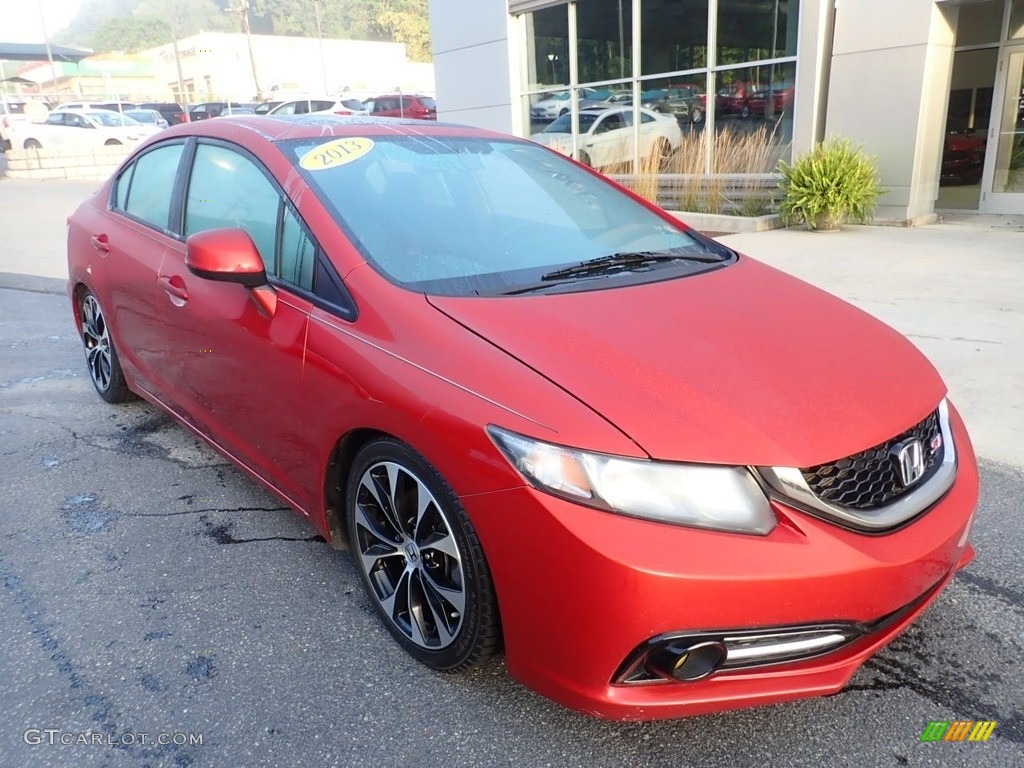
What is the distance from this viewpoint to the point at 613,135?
13812 mm

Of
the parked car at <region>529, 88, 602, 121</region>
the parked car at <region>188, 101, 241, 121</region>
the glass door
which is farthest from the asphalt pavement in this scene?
the parked car at <region>188, 101, 241, 121</region>

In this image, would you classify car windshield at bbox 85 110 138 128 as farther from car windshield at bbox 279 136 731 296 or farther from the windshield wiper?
the windshield wiper

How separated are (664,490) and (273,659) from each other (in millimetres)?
1386

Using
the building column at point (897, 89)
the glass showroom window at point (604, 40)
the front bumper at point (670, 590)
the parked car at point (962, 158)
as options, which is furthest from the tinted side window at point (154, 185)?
the parked car at point (962, 158)

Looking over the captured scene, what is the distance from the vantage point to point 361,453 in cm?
239

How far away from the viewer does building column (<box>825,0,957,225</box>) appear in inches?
383

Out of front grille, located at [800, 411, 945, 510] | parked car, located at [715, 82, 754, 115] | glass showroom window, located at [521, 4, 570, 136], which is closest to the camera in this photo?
front grille, located at [800, 411, 945, 510]

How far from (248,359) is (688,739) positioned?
187 centimetres

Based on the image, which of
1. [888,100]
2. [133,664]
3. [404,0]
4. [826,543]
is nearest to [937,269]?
[888,100]

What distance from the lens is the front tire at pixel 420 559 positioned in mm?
2061

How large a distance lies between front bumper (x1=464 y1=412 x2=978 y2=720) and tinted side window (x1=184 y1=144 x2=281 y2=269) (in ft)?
4.79

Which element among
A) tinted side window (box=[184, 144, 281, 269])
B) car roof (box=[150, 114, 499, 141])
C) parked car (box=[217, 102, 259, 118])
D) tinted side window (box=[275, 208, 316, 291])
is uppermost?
parked car (box=[217, 102, 259, 118])

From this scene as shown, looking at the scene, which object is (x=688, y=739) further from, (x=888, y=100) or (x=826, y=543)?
(x=888, y=100)

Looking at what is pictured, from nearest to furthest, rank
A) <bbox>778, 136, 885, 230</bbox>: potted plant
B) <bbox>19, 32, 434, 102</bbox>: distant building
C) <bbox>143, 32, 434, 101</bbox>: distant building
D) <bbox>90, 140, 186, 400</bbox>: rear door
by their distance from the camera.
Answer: <bbox>90, 140, 186, 400</bbox>: rear door
<bbox>778, 136, 885, 230</bbox>: potted plant
<bbox>19, 32, 434, 102</bbox>: distant building
<bbox>143, 32, 434, 101</bbox>: distant building
